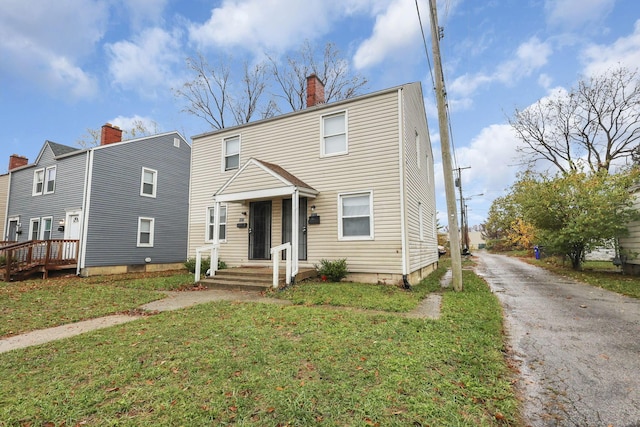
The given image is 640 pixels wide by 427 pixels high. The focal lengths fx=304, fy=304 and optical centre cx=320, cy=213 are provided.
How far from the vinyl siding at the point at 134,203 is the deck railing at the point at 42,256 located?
691 mm

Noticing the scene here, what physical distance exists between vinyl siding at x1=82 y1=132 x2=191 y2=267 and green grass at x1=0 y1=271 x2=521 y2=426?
1179 cm

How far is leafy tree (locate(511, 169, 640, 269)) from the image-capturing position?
10828 millimetres

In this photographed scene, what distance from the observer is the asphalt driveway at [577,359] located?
246 centimetres

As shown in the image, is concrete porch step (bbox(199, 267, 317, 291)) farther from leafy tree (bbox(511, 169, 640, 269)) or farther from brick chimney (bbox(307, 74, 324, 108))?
leafy tree (bbox(511, 169, 640, 269))

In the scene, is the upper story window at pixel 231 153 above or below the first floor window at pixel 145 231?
above

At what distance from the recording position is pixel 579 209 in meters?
11.8

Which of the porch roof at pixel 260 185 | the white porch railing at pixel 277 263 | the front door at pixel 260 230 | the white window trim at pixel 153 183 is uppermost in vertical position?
the white window trim at pixel 153 183

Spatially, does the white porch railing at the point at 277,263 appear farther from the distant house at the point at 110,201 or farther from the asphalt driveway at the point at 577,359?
the distant house at the point at 110,201

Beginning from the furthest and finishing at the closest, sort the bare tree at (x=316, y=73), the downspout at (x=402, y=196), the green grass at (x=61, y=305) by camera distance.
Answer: the bare tree at (x=316, y=73), the downspout at (x=402, y=196), the green grass at (x=61, y=305)

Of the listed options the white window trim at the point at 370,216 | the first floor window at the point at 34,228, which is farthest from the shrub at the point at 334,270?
the first floor window at the point at 34,228

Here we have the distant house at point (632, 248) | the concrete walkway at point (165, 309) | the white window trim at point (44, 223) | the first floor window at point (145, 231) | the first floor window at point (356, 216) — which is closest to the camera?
the concrete walkway at point (165, 309)

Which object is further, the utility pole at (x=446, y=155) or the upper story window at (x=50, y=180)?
the upper story window at (x=50, y=180)

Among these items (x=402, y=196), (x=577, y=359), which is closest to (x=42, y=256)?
(x=402, y=196)

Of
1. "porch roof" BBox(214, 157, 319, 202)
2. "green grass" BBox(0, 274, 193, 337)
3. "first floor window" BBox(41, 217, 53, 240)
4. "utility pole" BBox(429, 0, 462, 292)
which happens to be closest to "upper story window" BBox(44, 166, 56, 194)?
"first floor window" BBox(41, 217, 53, 240)
